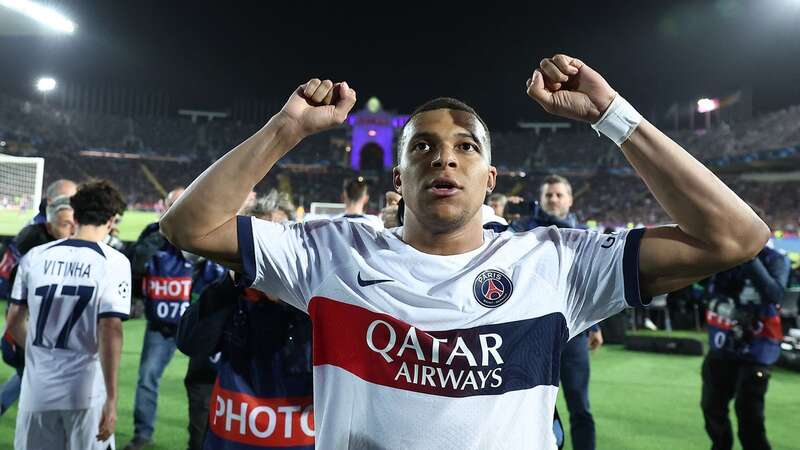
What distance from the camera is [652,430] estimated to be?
5.57 metres

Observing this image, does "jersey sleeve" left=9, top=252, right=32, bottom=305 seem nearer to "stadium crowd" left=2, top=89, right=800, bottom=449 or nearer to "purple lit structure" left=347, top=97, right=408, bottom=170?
"stadium crowd" left=2, top=89, right=800, bottom=449

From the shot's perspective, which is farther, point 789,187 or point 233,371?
point 789,187

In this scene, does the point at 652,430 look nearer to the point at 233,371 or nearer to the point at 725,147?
the point at 233,371

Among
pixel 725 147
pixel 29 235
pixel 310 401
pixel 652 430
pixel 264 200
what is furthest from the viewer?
pixel 725 147

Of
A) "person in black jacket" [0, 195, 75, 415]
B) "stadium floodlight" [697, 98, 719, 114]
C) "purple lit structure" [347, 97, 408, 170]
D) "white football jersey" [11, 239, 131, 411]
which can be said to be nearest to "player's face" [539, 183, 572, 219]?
"white football jersey" [11, 239, 131, 411]

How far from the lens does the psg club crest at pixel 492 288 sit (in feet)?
5.47

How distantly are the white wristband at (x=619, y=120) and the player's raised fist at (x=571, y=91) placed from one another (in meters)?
0.03

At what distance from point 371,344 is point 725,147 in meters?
44.4

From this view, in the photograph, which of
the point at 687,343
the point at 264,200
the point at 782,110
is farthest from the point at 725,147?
the point at 264,200

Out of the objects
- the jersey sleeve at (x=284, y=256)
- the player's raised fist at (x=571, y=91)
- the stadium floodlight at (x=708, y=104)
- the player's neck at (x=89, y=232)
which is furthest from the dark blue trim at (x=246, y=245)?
the stadium floodlight at (x=708, y=104)

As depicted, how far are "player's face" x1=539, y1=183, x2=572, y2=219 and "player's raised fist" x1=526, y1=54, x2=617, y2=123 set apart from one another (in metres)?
2.94

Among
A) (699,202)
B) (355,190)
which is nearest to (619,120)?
(699,202)

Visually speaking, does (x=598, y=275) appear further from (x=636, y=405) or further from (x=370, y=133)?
(x=370, y=133)

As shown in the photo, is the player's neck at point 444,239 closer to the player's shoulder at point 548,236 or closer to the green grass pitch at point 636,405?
the player's shoulder at point 548,236
